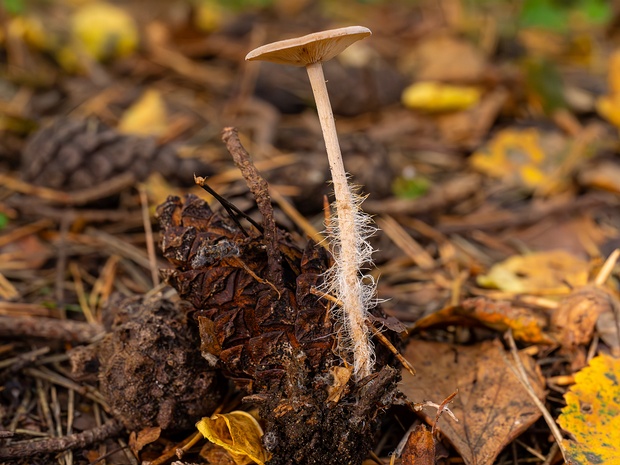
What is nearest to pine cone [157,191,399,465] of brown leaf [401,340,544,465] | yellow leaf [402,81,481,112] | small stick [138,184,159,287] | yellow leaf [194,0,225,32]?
brown leaf [401,340,544,465]

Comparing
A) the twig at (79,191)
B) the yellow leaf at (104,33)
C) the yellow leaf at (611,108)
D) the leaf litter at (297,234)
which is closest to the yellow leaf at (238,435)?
the leaf litter at (297,234)

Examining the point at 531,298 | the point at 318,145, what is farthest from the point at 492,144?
the point at 531,298

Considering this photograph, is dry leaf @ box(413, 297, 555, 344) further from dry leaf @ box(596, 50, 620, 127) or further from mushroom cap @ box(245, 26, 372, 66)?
dry leaf @ box(596, 50, 620, 127)

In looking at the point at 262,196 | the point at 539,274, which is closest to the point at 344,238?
the point at 262,196

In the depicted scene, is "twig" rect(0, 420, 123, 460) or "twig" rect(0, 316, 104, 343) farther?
"twig" rect(0, 316, 104, 343)

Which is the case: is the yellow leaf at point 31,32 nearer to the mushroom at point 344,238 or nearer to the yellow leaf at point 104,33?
the yellow leaf at point 104,33

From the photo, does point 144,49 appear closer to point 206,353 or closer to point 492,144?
point 492,144

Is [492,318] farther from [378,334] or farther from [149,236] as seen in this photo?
[149,236]
